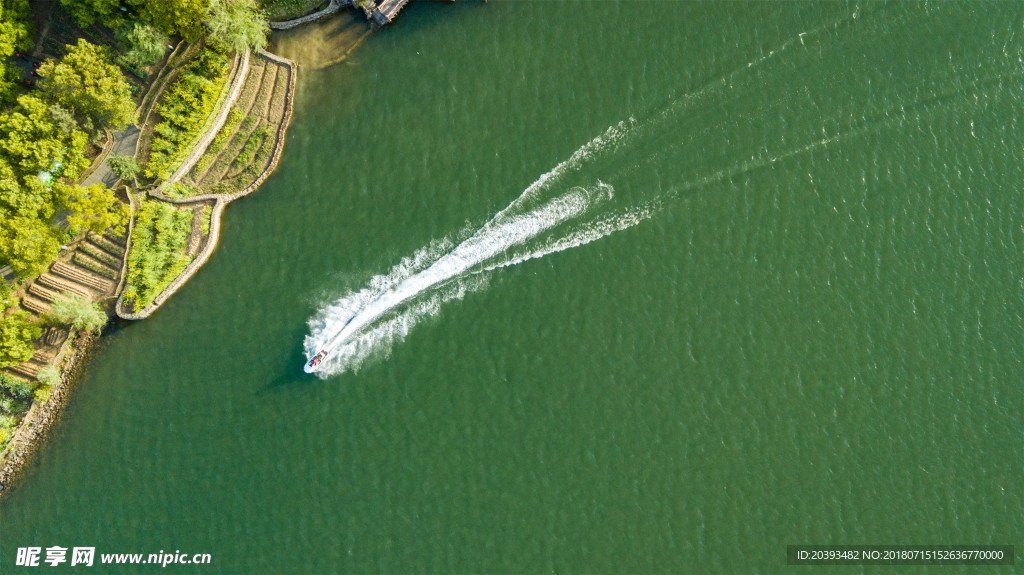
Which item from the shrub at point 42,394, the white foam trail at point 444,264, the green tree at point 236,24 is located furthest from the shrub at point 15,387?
the green tree at point 236,24

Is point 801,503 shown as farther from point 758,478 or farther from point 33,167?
point 33,167

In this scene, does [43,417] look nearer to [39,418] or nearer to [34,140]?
[39,418]

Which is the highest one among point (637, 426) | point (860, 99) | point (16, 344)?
point (860, 99)

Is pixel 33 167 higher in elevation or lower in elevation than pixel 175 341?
higher

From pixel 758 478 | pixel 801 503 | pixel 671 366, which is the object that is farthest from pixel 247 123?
pixel 801 503

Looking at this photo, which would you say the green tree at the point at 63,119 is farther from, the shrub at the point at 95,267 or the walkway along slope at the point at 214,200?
the shrub at the point at 95,267

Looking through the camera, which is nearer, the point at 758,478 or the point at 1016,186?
the point at 758,478
